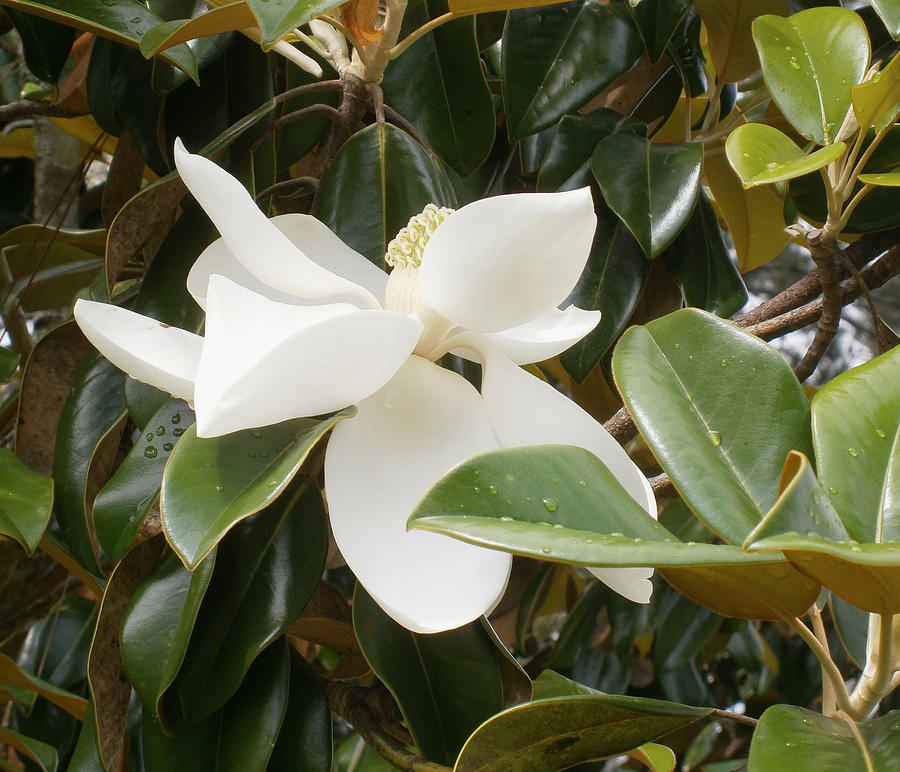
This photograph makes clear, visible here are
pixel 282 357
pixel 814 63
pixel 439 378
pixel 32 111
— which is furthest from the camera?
pixel 32 111

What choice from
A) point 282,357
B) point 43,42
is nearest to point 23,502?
point 282,357

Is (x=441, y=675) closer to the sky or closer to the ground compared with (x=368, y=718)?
closer to the sky

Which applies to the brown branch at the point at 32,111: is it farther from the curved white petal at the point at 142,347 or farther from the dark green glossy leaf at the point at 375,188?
the curved white petal at the point at 142,347

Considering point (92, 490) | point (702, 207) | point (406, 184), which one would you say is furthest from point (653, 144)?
point (92, 490)

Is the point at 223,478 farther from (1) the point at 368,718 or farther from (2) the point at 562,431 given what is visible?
(1) the point at 368,718

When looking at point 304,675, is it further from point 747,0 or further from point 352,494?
point 747,0

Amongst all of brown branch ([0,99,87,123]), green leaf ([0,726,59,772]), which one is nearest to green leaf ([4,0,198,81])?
brown branch ([0,99,87,123])

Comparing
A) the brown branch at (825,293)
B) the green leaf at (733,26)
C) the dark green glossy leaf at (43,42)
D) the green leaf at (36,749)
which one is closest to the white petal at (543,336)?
the brown branch at (825,293)
